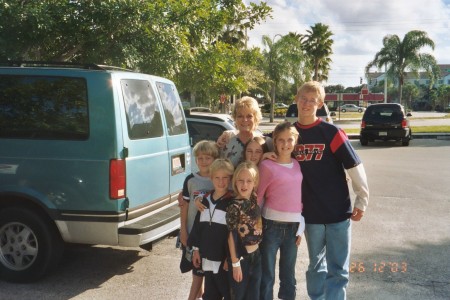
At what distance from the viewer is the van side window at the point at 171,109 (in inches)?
196

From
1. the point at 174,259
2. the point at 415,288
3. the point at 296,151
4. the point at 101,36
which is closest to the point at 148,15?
the point at 101,36

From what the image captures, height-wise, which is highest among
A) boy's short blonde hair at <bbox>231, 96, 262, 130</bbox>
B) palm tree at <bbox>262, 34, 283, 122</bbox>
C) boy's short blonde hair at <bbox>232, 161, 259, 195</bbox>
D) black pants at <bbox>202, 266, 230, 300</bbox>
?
palm tree at <bbox>262, 34, 283, 122</bbox>

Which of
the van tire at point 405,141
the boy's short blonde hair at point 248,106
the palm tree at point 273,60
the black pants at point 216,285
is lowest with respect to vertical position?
the black pants at point 216,285

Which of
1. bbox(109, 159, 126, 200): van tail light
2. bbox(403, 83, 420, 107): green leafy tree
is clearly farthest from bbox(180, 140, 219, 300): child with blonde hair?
bbox(403, 83, 420, 107): green leafy tree

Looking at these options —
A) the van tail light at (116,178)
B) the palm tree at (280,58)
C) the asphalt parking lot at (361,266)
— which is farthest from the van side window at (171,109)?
the palm tree at (280,58)

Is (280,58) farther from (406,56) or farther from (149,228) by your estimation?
(149,228)

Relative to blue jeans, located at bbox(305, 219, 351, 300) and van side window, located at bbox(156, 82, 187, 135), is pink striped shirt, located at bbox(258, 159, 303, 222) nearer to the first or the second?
blue jeans, located at bbox(305, 219, 351, 300)

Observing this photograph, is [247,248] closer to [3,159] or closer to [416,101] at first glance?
[3,159]

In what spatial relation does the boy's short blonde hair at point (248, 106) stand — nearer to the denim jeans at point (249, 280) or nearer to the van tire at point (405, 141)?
the denim jeans at point (249, 280)

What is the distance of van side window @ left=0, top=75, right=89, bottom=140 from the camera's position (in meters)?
4.12

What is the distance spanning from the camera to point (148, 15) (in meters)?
7.55

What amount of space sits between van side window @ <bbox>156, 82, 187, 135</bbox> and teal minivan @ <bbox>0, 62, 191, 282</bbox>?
1.52 feet

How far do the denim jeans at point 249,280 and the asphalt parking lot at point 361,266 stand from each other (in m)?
0.98
